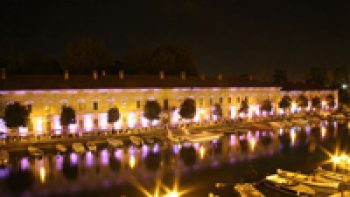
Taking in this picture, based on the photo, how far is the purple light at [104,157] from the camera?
95.9ft

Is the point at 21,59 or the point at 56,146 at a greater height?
the point at 21,59

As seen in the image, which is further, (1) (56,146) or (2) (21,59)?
(2) (21,59)

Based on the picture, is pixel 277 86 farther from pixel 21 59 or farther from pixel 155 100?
pixel 21 59

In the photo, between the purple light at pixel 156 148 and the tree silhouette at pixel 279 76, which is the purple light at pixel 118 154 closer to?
the purple light at pixel 156 148

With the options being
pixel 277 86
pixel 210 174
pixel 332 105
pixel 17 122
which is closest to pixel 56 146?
pixel 17 122

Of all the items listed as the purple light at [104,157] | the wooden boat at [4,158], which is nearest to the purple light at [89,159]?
the purple light at [104,157]

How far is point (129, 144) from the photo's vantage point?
3559cm

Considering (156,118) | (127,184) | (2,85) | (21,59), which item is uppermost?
(21,59)

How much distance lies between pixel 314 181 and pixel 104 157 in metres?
14.8

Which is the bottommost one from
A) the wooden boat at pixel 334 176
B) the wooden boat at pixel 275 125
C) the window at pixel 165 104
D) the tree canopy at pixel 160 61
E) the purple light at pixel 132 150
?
the wooden boat at pixel 334 176

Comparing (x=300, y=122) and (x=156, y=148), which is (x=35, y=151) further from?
(x=300, y=122)

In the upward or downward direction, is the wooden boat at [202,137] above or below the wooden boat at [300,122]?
below

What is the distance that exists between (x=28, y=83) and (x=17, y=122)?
184 inches

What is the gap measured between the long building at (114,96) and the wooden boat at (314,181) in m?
19.8
